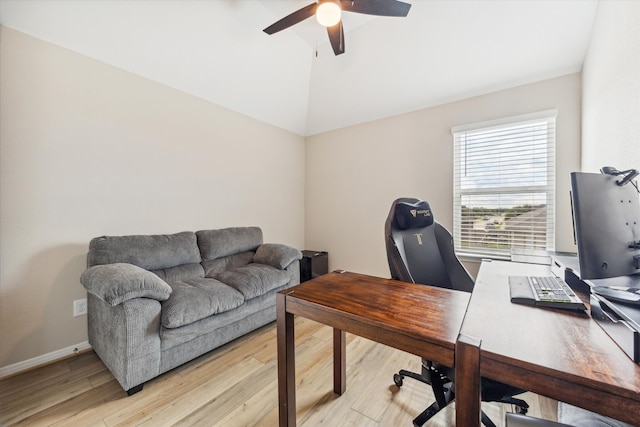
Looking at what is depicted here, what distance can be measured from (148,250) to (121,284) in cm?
72

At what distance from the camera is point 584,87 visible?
7.16 ft

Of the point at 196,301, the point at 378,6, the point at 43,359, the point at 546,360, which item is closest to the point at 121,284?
the point at 196,301

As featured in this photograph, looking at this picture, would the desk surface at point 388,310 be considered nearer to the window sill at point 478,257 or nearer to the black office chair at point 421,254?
the black office chair at point 421,254

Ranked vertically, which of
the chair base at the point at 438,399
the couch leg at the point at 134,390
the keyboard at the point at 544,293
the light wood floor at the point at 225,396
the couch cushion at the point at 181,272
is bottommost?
the light wood floor at the point at 225,396

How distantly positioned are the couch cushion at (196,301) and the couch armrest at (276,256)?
62cm

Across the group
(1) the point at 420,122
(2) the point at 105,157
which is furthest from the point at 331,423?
(1) the point at 420,122

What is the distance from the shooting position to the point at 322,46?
2.99 m

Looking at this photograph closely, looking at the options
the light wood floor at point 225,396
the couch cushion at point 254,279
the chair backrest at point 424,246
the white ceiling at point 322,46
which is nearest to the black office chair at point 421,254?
the chair backrest at point 424,246

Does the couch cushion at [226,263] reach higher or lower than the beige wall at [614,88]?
lower

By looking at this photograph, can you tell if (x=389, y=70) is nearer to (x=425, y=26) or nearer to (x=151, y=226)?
(x=425, y=26)

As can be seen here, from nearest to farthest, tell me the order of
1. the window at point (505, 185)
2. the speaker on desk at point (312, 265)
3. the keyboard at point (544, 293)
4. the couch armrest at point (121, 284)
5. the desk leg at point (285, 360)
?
1. the keyboard at point (544, 293)
2. the desk leg at point (285, 360)
3. the couch armrest at point (121, 284)
4. the window at point (505, 185)
5. the speaker on desk at point (312, 265)

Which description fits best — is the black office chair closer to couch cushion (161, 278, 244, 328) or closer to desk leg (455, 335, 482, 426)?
desk leg (455, 335, 482, 426)

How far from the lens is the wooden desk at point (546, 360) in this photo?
20.3 inches

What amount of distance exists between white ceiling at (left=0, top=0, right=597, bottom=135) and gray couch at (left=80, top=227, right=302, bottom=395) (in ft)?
5.46
